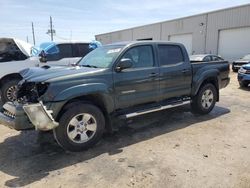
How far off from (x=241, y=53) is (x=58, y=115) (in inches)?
845

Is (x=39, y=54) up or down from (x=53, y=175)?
up

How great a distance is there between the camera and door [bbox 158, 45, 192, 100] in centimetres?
592

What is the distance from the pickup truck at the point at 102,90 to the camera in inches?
171

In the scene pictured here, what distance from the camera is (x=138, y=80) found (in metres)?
5.40

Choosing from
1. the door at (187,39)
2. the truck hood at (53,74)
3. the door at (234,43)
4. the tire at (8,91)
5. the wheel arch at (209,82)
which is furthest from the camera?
the door at (187,39)

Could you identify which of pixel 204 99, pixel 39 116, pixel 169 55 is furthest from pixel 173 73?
pixel 39 116

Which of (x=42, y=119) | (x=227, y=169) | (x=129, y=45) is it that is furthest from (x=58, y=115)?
(x=227, y=169)

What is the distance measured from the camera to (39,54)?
898cm

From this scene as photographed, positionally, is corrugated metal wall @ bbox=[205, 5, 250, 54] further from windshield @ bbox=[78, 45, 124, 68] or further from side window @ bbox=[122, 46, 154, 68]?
windshield @ bbox=[78, 45, 124, 68]

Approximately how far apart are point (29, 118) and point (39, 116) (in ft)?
0.53

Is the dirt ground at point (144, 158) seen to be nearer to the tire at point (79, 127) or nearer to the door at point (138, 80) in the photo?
the tire at point (79, 127)

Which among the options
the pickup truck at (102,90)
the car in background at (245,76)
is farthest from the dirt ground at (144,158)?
the car in background at (245,76)

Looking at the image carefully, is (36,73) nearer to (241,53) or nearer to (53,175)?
(53,175)

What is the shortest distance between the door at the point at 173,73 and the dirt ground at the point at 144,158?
0.76 m
